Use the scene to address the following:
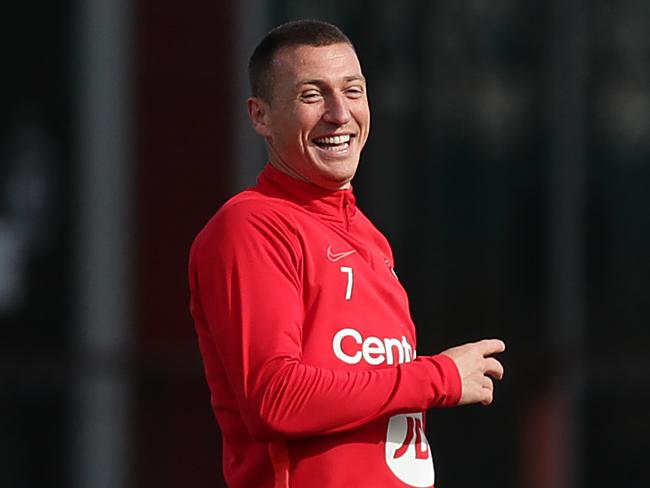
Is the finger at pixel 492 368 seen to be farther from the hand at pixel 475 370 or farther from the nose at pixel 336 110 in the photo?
the nose at pixel 336 110

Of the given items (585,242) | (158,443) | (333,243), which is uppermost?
(333,243)

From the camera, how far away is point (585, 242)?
1093cm

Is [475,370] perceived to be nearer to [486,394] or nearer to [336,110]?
[486,394]

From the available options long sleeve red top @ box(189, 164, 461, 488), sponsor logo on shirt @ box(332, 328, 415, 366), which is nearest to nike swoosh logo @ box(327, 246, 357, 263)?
long sleeve red top @ box(189, 164, 461, 488)

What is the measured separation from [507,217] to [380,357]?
7.79m

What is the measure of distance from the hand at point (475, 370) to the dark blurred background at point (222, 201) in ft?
22.7

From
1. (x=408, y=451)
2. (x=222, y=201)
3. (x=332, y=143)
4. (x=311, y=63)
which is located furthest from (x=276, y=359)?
(x=222, y=201)

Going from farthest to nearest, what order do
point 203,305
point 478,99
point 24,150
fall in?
1. point 478,99
2. point 24,150
3. point 203,305

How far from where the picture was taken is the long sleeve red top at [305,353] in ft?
10.1

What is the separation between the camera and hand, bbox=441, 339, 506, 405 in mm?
3176

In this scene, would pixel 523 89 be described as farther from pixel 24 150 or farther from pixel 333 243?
pixel 333 243

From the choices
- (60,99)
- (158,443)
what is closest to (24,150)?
(60,99)

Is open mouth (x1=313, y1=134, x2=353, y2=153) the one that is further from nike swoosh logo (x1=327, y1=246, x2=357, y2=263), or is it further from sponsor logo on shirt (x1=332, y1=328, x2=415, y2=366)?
sponsor logo on shirt (x1=332, y1=328, x2=415, y2=366)

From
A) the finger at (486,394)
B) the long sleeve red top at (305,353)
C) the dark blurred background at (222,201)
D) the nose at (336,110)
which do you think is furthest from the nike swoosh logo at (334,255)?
the dark blurred background at (222,201)
